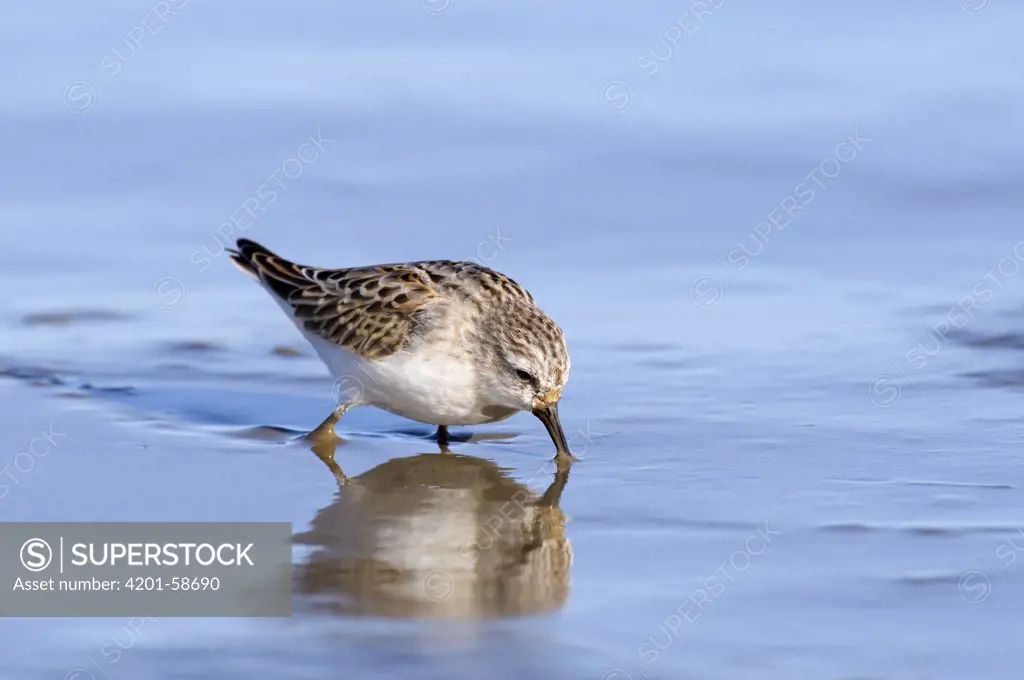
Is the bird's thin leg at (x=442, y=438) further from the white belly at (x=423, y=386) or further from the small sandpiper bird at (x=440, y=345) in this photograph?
the white belly at (x=423, y=386)

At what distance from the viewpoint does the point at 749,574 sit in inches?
275

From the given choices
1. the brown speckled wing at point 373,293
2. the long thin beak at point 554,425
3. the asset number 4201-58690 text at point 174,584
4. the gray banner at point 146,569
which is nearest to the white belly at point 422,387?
the brown speckled wing at point 373,293

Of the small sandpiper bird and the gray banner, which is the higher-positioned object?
the small sandpiper bird

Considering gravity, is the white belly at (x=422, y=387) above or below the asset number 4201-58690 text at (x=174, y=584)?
above

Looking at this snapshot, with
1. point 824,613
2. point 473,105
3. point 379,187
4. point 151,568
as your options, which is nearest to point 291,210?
point 379,187

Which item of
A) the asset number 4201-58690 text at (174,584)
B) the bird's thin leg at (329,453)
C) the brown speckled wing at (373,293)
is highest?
the brown speckled wing at (373,293)

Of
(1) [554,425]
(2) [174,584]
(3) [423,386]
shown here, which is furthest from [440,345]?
(2) [174,584]

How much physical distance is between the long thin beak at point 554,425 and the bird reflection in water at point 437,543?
92 millimetres

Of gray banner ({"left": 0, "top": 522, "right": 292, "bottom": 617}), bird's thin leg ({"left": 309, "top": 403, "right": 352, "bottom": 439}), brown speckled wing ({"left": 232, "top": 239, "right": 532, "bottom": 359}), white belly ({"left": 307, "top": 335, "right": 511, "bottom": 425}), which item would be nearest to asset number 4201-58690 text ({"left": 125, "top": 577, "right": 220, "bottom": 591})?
gray banner ({"left": 0, "top": 522, "right": 292, "bottom": 617})

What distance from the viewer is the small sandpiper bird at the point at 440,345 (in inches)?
352

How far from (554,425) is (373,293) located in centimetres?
145

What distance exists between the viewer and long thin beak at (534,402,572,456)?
8852 mm

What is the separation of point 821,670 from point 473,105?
9105mm

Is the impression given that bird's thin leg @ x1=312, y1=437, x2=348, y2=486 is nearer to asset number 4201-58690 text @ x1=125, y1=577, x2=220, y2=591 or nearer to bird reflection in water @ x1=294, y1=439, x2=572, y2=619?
bird reflection in water @ x1=294, y1=439, x2=572, y2=619
